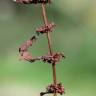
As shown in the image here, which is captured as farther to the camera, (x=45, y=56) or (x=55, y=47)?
(x=55, y=47)

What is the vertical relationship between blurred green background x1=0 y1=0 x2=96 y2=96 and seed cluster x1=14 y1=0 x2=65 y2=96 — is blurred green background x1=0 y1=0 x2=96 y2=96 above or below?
above

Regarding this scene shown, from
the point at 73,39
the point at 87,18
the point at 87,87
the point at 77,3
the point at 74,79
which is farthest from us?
the point at 77,3

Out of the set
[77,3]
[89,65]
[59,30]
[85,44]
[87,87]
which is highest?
[77,3]

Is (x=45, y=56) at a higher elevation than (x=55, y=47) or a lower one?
lower

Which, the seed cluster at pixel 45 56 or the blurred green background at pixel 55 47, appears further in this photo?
the blurred green background at pixel 55 47

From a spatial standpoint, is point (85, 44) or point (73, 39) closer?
point (85, 44)

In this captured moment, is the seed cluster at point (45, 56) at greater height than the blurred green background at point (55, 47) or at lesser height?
lesser

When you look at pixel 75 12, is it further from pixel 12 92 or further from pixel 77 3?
pixel 12 92

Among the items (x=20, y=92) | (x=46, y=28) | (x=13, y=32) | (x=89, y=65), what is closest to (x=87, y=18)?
(x=13, y=32)
